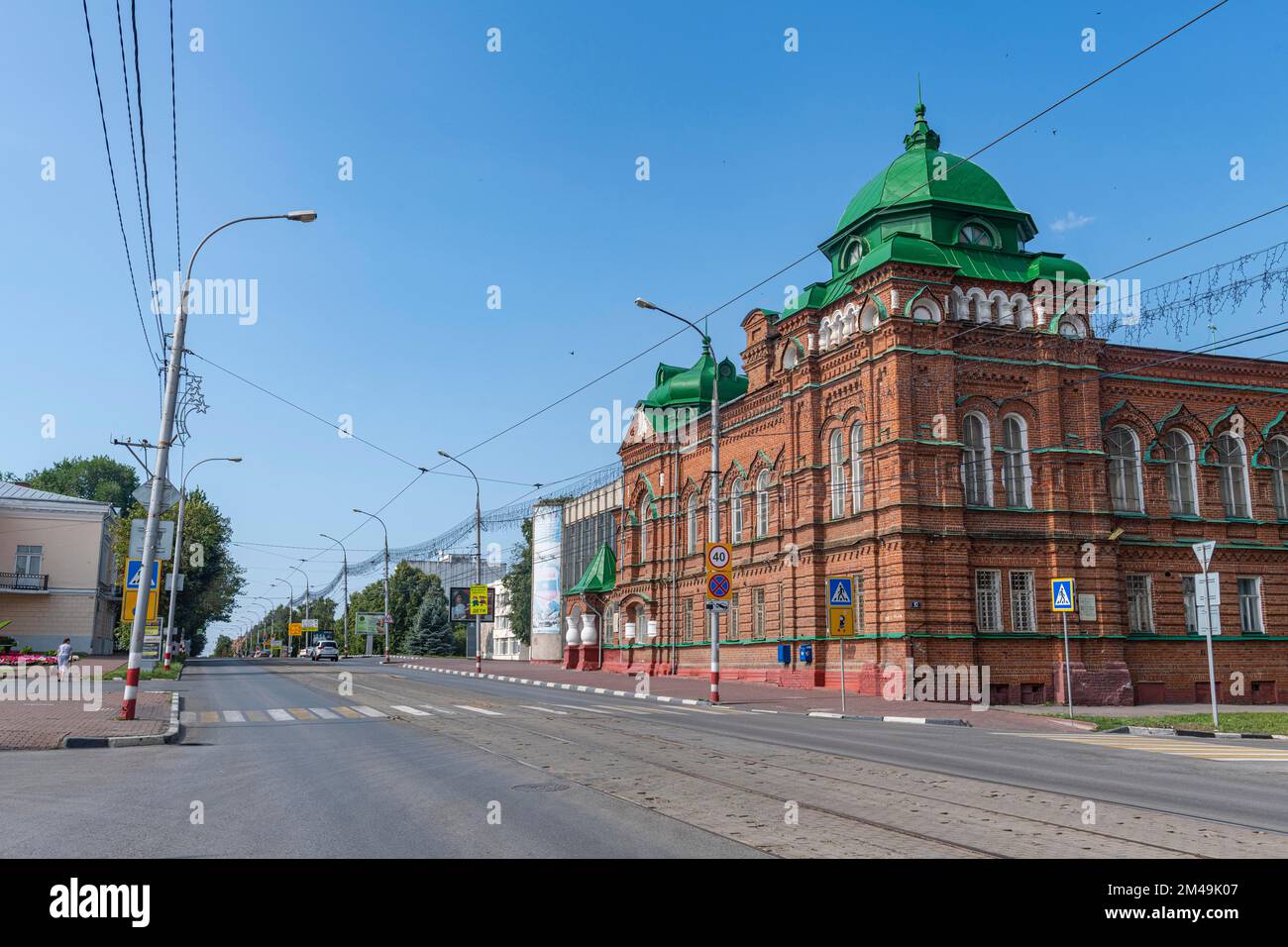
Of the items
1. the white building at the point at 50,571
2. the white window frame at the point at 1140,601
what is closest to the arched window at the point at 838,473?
the white window frame at the point at 1140,601

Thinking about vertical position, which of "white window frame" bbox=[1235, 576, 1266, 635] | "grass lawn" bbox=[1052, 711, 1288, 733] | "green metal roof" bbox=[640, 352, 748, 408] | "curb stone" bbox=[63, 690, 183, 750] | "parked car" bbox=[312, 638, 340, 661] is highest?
"green metal roof" bbox=[640, 352, 748, 408]

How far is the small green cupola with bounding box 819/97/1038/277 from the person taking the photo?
3344 cm

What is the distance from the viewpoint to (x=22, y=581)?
194 ft

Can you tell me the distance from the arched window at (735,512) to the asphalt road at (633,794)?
21.7 meters

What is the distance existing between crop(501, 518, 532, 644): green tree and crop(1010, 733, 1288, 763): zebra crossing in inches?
2600

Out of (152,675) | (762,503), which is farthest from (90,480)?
(762,503)

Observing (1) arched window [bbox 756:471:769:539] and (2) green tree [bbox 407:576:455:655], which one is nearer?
(1) arched window [bbox 756:471:769:539]

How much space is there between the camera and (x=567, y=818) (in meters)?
8.32

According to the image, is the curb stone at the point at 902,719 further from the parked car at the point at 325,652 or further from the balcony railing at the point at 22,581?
the parked car at the point at 325,652

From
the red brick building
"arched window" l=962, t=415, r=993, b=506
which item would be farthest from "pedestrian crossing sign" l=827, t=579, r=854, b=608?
"arched window" l=962, t=415, r=993, b=506

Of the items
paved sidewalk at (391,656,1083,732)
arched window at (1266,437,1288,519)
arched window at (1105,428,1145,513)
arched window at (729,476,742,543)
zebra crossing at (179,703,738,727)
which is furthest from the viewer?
arched window at (729,476,742,543)

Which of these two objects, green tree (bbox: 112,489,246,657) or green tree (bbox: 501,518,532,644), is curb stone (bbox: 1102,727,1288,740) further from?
green tree (bbox: 501,518,532,644)
